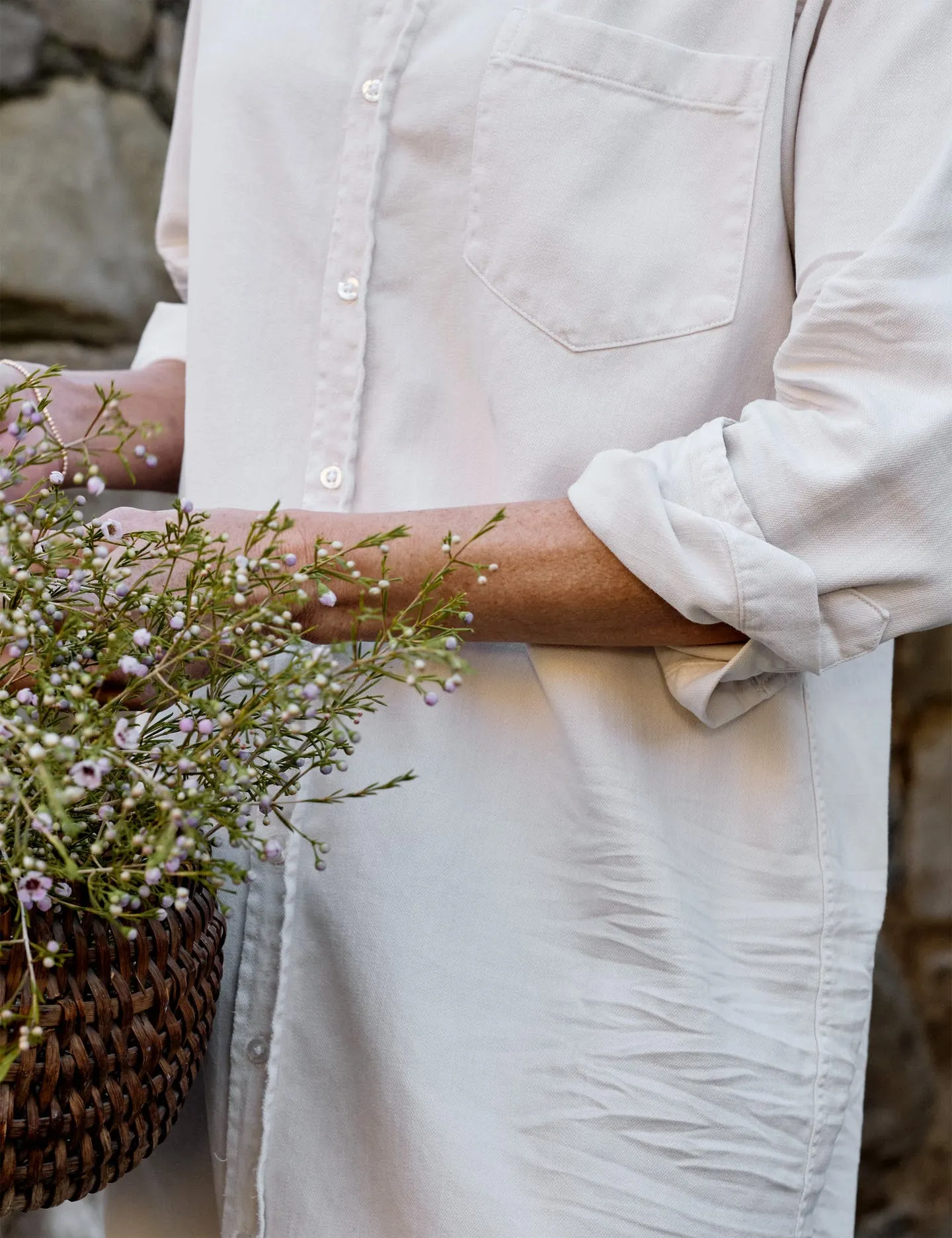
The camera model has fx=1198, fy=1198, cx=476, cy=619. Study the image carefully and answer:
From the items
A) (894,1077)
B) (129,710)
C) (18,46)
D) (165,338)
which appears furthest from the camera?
(894,1077)

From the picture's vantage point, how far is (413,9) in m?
0.89

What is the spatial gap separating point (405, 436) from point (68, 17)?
116 cm

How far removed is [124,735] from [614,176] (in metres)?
0.55

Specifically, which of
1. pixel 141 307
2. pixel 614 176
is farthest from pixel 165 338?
pixel 141 307

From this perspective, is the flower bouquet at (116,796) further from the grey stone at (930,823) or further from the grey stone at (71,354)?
the grey stone at (930,823)

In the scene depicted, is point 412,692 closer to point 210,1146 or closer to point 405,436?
point 405,436

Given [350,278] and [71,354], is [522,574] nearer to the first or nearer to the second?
[350,278]

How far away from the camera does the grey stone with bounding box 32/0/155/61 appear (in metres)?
1.66

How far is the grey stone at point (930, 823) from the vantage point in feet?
6.37

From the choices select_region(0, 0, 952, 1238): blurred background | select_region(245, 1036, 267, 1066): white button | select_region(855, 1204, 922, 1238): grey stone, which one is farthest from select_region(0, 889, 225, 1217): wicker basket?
select_region(855, 1204, 922, 1238): grey stone

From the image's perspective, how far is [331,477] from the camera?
35.3 inches

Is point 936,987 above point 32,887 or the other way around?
the other way around

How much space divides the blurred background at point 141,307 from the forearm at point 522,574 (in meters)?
1.04

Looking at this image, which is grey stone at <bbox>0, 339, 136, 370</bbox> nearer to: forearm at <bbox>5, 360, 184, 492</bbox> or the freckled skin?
forearm at <bbox>5, 360, 184, 492</bbox>
